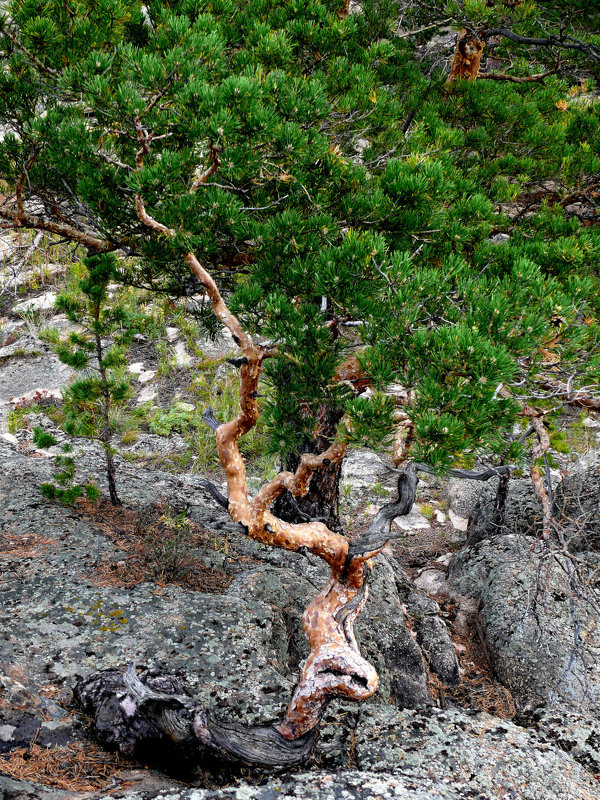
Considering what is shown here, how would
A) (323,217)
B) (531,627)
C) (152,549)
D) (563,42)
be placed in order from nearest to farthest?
1. (323,217)
2. (563,42)
3. (531,627)
4. (152,549)

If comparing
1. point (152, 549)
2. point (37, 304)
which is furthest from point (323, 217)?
point (37, 304)

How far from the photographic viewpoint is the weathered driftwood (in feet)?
10.9

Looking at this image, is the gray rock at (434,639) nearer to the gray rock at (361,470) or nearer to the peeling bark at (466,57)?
the gray rock at (361,470)

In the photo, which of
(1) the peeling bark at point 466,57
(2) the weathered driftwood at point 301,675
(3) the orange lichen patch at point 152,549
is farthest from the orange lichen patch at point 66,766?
(1) the peeling bark at point 466,57

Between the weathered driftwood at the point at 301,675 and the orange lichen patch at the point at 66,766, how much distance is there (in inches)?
4.4

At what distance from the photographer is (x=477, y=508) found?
757 cm

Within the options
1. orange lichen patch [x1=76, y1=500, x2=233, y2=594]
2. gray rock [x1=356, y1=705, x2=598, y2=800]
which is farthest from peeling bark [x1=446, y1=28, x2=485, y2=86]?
gray rock [x1=356, y1=705, x2=598, y2=800]

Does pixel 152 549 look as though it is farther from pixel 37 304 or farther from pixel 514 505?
pixel 37 304

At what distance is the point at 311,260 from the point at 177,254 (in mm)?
1051

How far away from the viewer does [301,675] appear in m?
3.79

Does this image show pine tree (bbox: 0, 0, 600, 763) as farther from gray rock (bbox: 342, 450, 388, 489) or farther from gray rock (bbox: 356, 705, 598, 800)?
gray rock (bbox: 342, 450, 388, 489)

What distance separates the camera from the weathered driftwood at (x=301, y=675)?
10.9ft

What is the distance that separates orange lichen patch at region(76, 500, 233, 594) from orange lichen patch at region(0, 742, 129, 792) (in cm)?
179

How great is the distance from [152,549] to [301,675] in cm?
251
